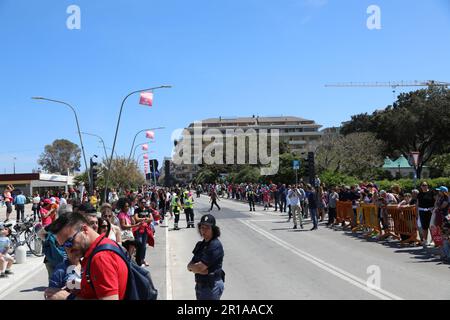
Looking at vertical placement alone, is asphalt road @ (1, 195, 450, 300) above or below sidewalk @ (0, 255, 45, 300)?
above

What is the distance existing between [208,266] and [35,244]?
10448 mm

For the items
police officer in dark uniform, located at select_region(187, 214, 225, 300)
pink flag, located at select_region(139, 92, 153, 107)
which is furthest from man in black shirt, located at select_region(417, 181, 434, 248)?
pink flag, located at select_region(139, 92, 153, 107)

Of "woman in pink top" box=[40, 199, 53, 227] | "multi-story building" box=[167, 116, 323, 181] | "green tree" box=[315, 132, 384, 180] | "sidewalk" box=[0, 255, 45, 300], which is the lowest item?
"sidewalk" box=[0, 255, 45, 300]

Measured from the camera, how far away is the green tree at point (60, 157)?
388 ft

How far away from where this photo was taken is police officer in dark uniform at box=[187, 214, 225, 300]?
487 cm

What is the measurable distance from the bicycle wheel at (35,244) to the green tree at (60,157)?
354 feet

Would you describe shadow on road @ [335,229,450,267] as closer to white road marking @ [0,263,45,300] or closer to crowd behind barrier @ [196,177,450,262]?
crowd behind barrier @ [196,177,450,262]

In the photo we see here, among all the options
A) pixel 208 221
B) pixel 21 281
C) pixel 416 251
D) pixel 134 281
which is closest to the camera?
pixel 134 281

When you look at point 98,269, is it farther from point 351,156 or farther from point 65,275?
point 351,156

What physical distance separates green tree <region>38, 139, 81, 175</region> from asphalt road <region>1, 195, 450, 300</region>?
109 metres

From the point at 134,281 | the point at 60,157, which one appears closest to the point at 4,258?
the point at 134,281

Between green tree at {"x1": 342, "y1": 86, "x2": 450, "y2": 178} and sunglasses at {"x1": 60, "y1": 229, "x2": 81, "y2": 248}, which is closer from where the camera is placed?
sunglasses at {"x1": 60, "y1": 229, "x2": 81, "y2": 248}

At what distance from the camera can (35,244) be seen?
13.7 m
